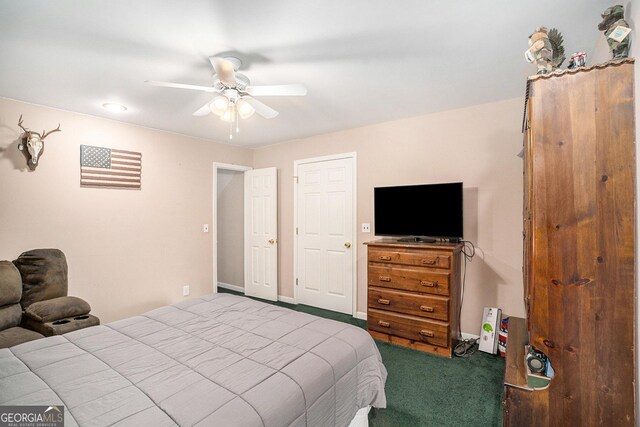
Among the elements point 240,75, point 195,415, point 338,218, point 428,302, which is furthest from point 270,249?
point 195,415

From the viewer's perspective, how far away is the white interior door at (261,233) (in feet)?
15.4

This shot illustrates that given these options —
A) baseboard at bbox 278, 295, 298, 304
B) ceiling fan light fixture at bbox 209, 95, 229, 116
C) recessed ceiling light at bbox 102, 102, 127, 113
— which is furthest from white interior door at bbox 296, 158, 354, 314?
recessed ceiling light at bbox 102, 102, 127, 113

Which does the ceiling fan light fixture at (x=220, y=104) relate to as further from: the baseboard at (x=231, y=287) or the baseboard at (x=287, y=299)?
the baseboard at (x=231, y=287)

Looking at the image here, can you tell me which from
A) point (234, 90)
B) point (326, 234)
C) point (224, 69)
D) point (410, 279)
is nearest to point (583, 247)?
point (410, 279)

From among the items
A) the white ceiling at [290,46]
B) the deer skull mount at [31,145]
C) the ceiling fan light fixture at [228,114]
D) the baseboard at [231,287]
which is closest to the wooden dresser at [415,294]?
the white ceiling at [290,46]

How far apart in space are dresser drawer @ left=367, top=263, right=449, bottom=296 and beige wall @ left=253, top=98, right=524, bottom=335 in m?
0.57

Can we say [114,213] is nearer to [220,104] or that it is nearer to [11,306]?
[11,306]

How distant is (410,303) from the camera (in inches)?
117

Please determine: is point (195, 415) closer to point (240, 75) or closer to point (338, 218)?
point (240, 75)

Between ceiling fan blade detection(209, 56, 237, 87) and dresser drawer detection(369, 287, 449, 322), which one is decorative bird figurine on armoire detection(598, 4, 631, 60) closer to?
ceiling fan blade detection(209, 56, 237, 87)

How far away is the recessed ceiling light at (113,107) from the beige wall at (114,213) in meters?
0.41

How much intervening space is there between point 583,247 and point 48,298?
3.97 meters

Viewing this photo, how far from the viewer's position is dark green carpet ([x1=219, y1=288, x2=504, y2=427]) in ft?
6.56

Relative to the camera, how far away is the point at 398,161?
3.58 metres
